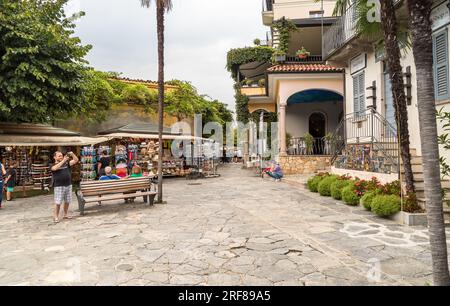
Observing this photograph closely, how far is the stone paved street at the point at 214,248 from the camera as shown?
3.84 metres

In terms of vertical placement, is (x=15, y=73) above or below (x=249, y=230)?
above

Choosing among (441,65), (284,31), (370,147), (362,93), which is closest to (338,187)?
(370,147)

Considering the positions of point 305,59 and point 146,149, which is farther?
point 305,59

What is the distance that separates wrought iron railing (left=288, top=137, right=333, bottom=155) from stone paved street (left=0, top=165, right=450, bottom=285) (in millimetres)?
8417

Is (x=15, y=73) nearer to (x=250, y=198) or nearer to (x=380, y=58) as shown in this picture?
(x=250, y=198)

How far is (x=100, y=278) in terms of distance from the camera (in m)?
3.85

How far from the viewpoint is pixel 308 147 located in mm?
16469

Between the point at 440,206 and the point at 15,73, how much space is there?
1243 cm

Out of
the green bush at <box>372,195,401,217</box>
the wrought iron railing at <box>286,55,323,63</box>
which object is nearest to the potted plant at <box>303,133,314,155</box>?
the wrought iron railing at <box>286,55,323,63</box>

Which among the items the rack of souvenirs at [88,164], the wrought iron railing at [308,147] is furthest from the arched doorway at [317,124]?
the rack of souvenirs at [88,164]

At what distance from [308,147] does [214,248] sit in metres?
12.5

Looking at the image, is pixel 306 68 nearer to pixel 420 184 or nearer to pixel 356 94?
pixel 356 94
